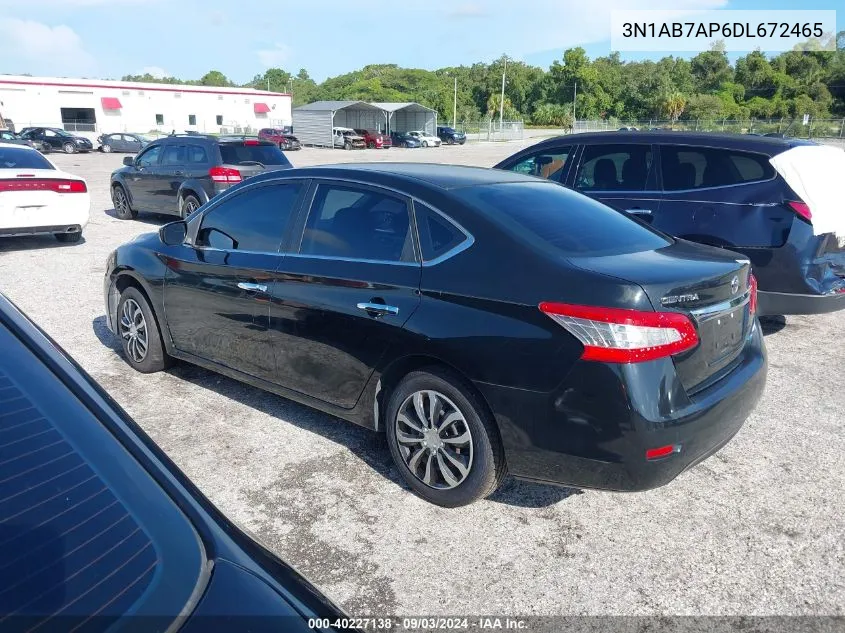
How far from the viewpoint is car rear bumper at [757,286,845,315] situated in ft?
Answer: 18.4

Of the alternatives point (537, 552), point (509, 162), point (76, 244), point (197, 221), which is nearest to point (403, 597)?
point (537, 552)

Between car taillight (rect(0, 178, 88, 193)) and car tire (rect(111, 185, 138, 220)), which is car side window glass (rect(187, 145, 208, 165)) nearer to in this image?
car taillight (rect(0, 178, 88, 193))

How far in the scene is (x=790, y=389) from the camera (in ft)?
16.9

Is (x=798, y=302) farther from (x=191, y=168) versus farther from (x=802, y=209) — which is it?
(x=191, y=168)

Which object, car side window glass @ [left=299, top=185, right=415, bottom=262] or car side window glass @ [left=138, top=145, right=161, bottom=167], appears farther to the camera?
car side window glass @ [left=138, top=145, right=161, bottom=167]

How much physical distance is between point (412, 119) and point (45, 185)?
2405 inches

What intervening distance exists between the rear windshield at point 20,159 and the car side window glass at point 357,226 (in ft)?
26.7

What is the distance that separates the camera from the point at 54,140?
39.8 meters

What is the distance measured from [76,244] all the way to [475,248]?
32.0 feet

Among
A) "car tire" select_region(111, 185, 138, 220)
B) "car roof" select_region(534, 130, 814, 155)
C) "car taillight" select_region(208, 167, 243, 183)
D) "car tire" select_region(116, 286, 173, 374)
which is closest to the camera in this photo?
"car tire" select_region(116, 286, 173, 374)

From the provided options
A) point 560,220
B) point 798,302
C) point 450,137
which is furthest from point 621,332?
point 450,137

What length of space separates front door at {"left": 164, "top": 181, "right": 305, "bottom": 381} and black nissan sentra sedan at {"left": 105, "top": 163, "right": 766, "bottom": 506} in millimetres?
15

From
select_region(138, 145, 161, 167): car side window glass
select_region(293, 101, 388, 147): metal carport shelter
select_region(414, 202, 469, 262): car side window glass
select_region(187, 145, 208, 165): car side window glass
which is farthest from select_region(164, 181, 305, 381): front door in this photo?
select_region(293, 101, 388, 147): metal carport shelter

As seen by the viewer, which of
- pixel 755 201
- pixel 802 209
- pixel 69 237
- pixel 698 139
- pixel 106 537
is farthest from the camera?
pixel 69 237
